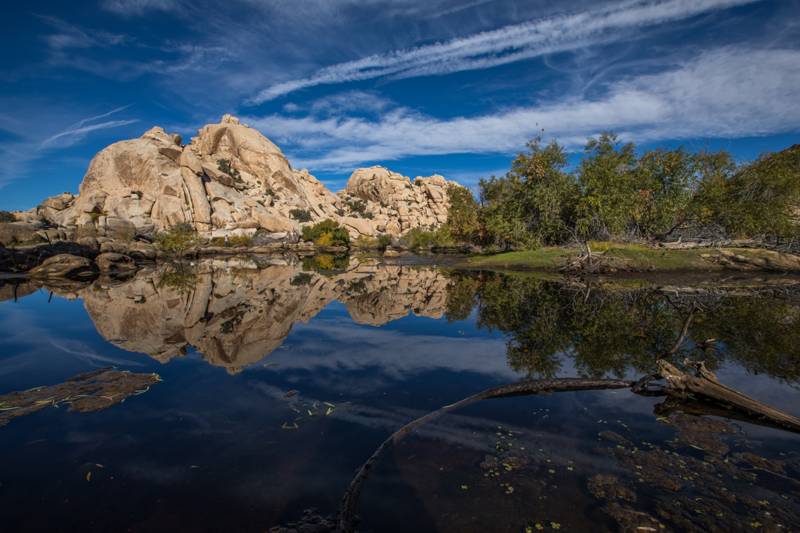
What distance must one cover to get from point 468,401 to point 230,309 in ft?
47.3

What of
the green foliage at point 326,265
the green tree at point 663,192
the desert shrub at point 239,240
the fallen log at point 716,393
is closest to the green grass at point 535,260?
the green tree at point 663,192

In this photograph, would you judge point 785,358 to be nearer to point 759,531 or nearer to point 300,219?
point 759,531

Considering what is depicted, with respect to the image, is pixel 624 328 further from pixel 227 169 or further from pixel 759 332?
pixel 227 169

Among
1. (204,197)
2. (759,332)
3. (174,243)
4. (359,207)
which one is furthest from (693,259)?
(359,207)

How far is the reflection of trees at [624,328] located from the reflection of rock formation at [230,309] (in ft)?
14.7

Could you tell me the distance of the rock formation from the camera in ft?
297

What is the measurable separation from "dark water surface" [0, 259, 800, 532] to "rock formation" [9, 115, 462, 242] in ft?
193

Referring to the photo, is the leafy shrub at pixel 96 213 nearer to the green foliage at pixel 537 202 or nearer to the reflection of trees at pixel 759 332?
the green foliage at pixel 537 202

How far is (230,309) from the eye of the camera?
60.5 feet

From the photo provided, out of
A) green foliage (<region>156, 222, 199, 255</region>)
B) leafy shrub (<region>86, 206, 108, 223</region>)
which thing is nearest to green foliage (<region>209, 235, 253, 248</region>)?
green foliage (<region>156, 222, 199, 255</region>)

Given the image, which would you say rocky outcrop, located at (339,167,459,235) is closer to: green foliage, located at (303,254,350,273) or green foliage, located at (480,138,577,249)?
green foliage, located at (303,254,350,273)

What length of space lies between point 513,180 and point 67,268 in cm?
5046

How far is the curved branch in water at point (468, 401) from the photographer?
4.79 metres

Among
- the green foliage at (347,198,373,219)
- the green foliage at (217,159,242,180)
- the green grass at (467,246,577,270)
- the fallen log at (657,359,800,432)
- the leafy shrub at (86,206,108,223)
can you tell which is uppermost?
the green foliage at (217,159,242,180)
